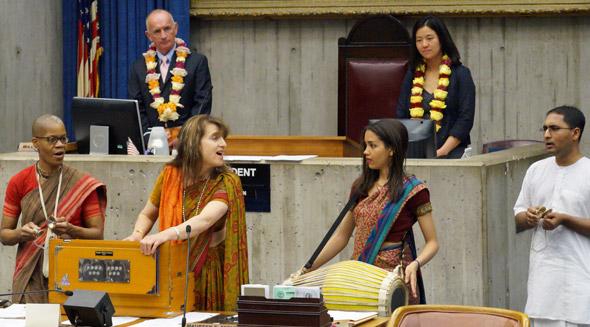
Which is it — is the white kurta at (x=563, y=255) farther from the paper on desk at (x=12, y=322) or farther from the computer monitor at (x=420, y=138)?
the paper on desk at (x=12, y=322)

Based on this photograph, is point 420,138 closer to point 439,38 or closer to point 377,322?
point 439,38

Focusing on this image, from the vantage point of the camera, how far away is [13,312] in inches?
202

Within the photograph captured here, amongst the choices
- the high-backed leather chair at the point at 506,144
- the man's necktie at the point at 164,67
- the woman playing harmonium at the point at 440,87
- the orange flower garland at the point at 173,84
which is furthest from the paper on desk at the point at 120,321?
the high-backed leather chair at the point at 506,144

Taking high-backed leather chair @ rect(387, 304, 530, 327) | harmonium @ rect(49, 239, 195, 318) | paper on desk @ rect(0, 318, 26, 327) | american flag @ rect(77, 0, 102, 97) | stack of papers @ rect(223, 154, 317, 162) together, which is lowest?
paper on desk @ rect(0, 318, 26, 327)

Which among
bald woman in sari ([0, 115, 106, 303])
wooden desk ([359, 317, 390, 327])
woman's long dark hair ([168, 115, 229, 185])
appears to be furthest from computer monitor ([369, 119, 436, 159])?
wooden desk ([359, 317, 390, 327])

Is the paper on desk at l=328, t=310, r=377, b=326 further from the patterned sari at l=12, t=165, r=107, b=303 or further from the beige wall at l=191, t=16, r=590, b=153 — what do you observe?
the beige wall at l=191, t=16, r=590, b=153

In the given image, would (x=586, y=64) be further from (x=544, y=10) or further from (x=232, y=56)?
(x=232, y=56)

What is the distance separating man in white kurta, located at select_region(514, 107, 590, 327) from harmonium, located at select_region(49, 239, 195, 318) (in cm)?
200

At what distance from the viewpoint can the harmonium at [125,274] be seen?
522 centimetres

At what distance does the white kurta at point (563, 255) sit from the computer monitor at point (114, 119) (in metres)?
2.63

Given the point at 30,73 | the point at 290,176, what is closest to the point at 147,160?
the point at 290,176

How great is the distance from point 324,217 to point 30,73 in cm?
424

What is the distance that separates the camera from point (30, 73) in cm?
1073

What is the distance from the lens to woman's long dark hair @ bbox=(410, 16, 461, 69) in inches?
306
